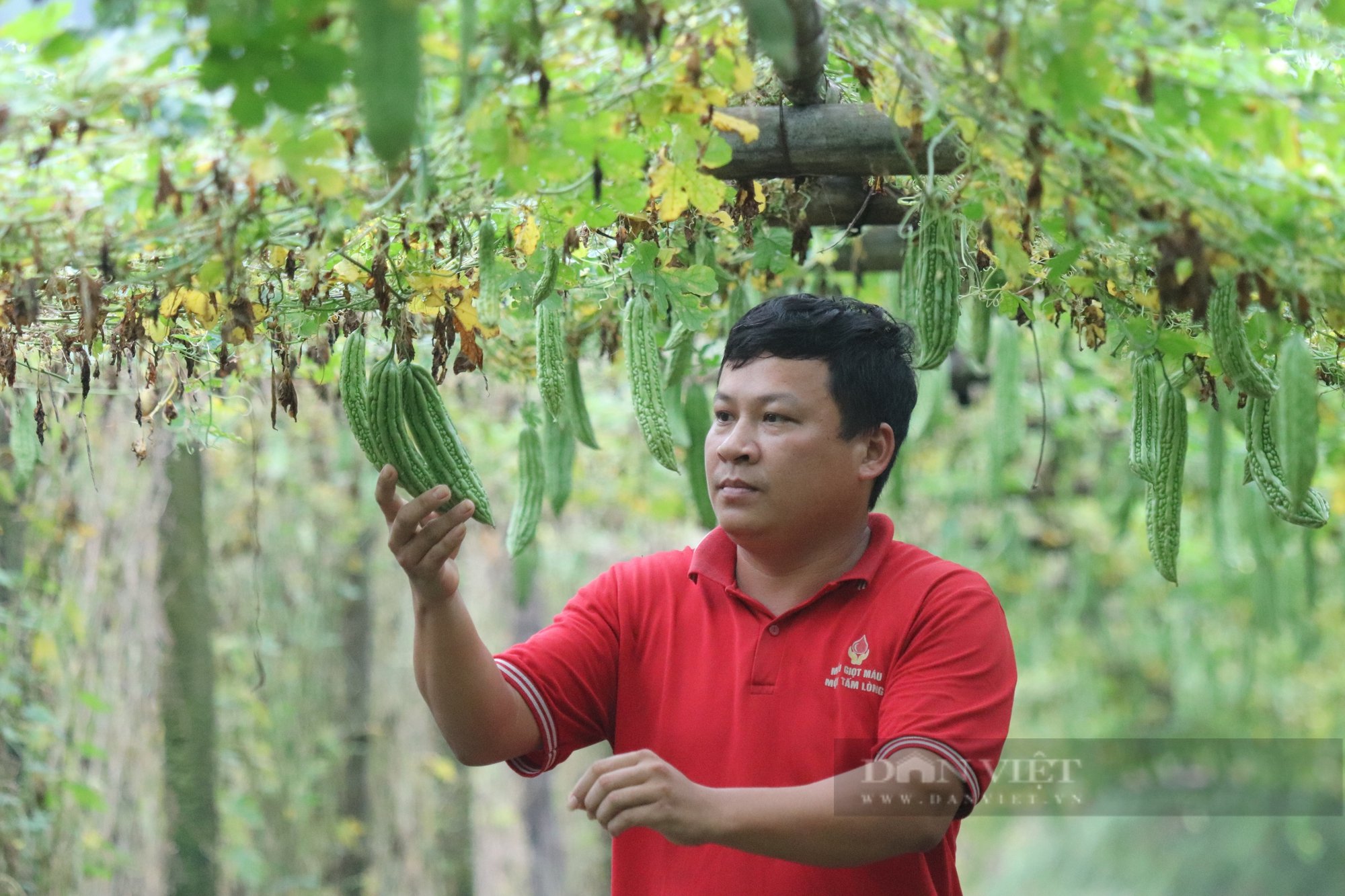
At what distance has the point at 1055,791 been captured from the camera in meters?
3.16

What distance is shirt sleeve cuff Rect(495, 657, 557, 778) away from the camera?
8.28 ft

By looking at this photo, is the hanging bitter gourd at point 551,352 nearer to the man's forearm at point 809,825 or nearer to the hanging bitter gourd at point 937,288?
the hanging bitter gourd at point 937,288

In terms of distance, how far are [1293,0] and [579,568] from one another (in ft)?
31.0

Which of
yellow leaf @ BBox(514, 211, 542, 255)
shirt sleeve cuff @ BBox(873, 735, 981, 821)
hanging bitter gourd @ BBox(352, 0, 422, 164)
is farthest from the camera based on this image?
yellow leaf @ BBox(514, 211, 542, 255)

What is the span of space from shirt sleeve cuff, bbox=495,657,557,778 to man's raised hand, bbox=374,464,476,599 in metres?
0.36

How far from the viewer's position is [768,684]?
247 centimetres

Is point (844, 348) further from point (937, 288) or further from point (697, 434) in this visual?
point (697, 434)

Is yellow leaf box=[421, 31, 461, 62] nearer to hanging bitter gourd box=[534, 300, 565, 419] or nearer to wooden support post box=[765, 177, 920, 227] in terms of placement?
hanging bitter gourd box=[534, 300, 565, 419]

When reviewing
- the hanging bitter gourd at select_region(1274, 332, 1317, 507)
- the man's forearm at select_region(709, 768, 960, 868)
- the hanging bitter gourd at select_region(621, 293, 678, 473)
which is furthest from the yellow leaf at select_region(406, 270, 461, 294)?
the hanging bitter gourd at select_region(1274, 332, 1317, 507)

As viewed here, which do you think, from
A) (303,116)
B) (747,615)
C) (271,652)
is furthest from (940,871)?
(271,652)

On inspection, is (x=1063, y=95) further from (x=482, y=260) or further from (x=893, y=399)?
(x=482, y=260)

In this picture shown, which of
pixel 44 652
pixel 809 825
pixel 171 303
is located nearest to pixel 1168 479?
pixel 809 825

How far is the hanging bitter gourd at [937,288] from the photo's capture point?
9.30ft

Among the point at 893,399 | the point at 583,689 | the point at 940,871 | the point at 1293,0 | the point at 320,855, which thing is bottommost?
the point at 320,855
